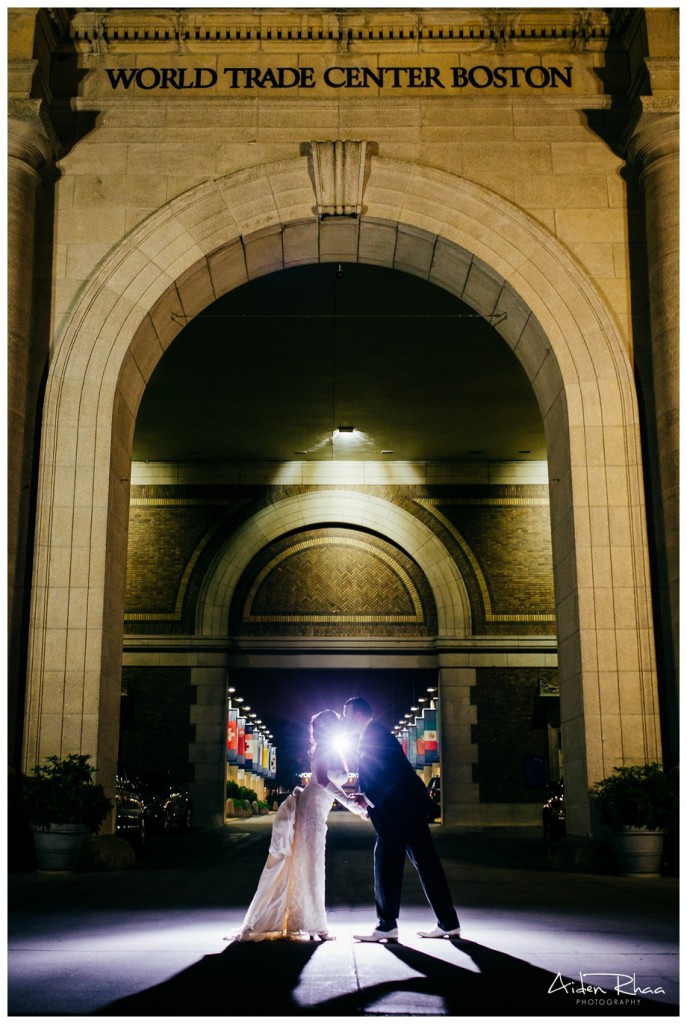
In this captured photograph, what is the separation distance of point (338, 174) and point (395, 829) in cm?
893

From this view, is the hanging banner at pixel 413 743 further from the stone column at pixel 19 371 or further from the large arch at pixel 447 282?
the stone column at pixel 19 371

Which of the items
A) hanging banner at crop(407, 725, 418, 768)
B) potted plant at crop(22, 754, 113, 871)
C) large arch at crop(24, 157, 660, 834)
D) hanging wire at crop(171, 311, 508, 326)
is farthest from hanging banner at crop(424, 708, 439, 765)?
potted plant at crop(22, 754, 113, 871)

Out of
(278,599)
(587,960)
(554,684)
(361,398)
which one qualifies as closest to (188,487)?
(278,599)

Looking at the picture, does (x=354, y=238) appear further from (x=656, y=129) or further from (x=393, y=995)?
(x=393, y=995)

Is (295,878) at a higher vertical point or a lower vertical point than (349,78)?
lower

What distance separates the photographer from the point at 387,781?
22.0ft

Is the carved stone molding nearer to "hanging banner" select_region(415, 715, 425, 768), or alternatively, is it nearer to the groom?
the groom

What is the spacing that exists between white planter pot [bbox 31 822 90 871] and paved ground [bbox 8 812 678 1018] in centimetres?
26

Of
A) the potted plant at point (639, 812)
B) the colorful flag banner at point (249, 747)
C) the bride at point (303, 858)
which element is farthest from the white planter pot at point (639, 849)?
the colorful flag banner at point (249, 747)

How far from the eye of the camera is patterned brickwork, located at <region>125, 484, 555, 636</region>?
24.7m

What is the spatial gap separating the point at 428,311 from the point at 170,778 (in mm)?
12857

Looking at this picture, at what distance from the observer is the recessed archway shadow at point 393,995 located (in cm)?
451

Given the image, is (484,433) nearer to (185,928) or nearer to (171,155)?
(171,155)

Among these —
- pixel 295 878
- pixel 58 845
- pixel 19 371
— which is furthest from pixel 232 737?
pixel 295 878
